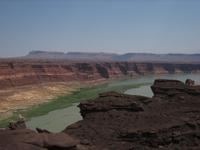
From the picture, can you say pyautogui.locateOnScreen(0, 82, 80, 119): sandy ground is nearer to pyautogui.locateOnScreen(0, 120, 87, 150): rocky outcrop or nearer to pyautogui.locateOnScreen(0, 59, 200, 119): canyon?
pyautogui.locateOnScreen(0, 59, 200, 119): canyon

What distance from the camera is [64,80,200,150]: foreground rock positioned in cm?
2453

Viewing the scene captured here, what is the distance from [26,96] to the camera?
77562 millimetres

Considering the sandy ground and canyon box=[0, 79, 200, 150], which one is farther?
the sandy ground

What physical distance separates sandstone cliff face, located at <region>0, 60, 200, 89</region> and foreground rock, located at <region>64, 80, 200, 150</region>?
61468 millimetres

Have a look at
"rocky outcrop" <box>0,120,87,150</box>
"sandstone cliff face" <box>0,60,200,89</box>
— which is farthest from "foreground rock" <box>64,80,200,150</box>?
"sandstone cliff face" <box>0,60,200,89</box>

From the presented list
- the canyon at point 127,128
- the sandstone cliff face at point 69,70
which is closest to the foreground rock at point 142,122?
the canyon at point 127,128

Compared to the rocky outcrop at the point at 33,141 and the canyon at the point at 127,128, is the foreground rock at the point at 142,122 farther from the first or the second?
Answer: the rocky outcrop at the point at 33,141

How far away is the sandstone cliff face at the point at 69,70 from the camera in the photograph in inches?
3804

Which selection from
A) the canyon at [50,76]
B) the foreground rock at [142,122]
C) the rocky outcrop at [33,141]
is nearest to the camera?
the rocky outcrop at [33,141]

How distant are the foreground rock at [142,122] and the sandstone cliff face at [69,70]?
61468 mm

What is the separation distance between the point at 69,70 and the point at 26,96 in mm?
46881

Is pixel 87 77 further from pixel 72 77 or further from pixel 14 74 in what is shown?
pixel 14 74

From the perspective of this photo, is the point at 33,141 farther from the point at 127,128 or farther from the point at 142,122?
the point at 142,122

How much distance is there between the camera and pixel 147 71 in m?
159
